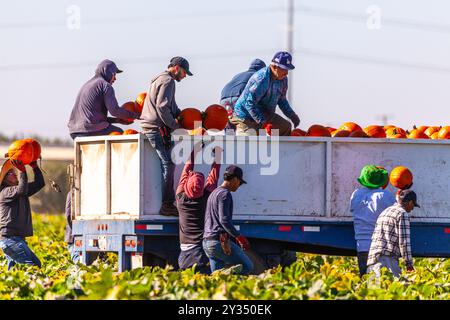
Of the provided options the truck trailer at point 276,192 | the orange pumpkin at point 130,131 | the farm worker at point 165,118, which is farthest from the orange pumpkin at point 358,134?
the orange pumpkin at point 130,131

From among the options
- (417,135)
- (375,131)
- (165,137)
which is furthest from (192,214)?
(417,135)

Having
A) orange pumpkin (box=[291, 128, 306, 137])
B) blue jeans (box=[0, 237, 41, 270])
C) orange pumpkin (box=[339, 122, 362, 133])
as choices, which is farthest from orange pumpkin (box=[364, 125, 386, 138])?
blue jeans (box=[0, 237, 41, 270])

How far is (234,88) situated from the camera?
19.7 meters

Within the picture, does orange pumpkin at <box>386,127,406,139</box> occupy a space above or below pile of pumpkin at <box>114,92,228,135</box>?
below

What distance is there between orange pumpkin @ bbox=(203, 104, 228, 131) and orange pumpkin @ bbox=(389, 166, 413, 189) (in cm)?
250

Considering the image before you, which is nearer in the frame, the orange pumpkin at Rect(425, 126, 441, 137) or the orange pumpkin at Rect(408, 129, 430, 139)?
the orange pumpkin at Rect(408, 129, 430, 139)

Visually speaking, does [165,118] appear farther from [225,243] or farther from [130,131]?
[225,243]

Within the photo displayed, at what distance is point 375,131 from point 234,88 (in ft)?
7.22

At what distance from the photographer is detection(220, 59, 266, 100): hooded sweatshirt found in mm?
19594

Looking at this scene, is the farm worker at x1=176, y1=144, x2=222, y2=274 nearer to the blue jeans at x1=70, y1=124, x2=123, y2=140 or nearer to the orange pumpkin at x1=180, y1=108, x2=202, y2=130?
the orange pumpkin at x1=180, y1=108, x2=202, y2=130

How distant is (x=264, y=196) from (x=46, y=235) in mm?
15418

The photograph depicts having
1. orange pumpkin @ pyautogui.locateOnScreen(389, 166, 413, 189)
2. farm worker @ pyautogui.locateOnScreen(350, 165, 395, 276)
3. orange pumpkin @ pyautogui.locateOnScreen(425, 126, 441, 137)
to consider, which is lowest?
farm worker @ pyautogui.locateOnScreen(350, 165, 395, 276)
